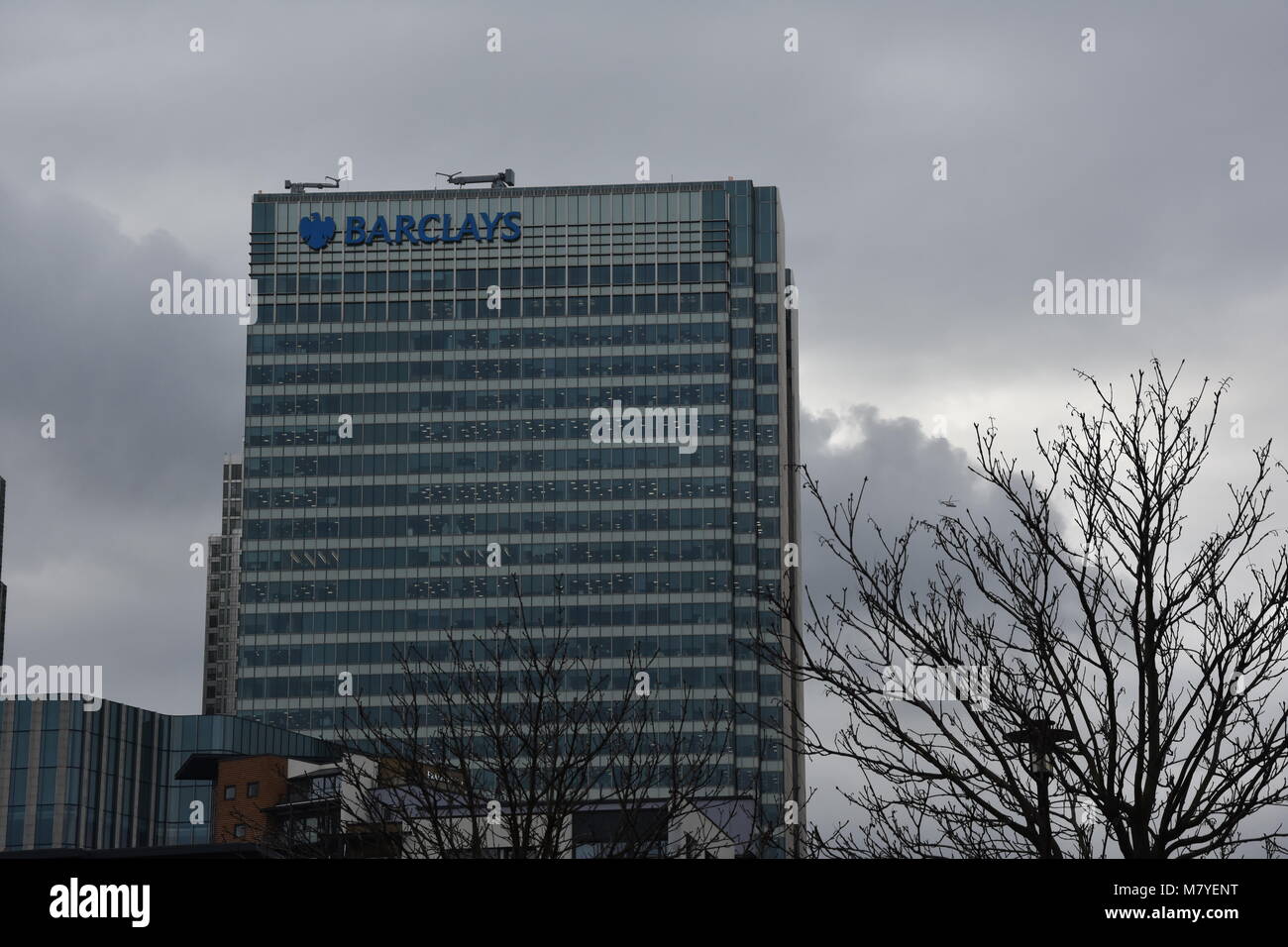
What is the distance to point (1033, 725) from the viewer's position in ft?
57.0

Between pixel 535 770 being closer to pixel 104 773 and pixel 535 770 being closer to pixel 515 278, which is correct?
pixel 104 773

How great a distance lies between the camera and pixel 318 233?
568ft

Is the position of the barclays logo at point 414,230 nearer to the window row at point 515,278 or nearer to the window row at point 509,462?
the window row at point 515,278

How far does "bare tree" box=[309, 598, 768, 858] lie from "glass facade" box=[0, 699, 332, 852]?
20246 millimetres

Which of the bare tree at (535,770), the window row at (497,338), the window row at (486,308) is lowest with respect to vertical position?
the bare tree at (535,770)

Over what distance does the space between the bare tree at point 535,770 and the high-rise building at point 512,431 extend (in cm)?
585

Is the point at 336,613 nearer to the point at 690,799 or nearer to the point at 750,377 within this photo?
the point at 750,377

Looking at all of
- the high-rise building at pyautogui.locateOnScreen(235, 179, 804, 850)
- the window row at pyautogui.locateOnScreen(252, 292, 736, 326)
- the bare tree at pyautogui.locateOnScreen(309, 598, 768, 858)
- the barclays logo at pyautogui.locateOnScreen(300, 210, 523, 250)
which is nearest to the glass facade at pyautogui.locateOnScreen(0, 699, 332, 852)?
the bare tree at pyautogui.locateOnScreen(309, 598, 768, 858)

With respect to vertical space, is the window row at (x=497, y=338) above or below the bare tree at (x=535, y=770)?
above

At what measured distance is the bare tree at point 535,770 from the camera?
27031mm

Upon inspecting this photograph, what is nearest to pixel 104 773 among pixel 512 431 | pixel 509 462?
pixel 509 462

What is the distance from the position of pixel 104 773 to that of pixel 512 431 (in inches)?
2108

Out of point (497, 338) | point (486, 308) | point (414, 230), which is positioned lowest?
point (497, 338)

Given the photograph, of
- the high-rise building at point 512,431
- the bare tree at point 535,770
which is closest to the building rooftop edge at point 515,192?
the high-rise building at point 512,431
